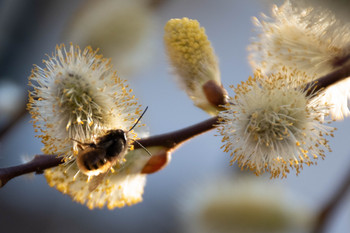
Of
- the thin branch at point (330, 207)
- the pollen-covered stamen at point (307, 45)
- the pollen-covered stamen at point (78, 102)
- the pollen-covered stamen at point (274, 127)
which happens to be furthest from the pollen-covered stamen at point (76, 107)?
the thin branch at point (330, 207)

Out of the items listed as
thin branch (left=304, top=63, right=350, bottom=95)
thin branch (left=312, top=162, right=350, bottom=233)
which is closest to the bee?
thin branch (left=304, top=63, right=350, bottom=95)

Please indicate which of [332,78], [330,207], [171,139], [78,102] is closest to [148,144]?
[171,139]

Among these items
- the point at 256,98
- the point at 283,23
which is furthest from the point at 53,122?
the point at 283,23

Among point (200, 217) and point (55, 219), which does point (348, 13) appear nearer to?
point (200, 217)

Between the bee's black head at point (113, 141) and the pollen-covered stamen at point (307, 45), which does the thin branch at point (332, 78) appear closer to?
the pollen-covered stamen at point (307, 45)

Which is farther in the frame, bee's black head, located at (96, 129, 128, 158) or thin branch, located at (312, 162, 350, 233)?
thin branch, located at (312, 162, 350, 233)

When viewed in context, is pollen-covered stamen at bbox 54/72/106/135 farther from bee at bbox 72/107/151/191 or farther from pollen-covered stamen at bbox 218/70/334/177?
pollen-covered stamen at bbox 218/70/334/177
